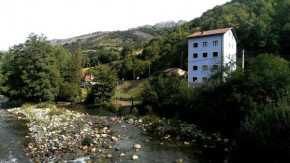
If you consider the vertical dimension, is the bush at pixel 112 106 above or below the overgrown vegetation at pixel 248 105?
below

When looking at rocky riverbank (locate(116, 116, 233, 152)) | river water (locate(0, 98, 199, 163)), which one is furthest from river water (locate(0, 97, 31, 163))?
rocky riverbank (locate(116, 116, 233, 152))

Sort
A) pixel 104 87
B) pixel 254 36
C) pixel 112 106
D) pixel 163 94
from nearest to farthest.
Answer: pixel 163 94 < pixel 112 106 < pixel 104 87 < pixel 254 36

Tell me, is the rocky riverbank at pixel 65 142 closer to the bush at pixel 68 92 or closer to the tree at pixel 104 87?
the tree at pixel 104 87

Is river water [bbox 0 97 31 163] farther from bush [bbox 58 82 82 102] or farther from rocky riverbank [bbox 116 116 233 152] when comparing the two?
bush [bbox 58 82 82 102]

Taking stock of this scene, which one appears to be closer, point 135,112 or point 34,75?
point 135,112

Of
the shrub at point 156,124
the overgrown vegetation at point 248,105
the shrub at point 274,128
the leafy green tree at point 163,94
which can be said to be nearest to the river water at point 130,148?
the shrub at point 156,124

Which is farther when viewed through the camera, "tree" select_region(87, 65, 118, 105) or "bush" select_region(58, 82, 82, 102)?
"bush" select_region(58, 82, 82, 102)

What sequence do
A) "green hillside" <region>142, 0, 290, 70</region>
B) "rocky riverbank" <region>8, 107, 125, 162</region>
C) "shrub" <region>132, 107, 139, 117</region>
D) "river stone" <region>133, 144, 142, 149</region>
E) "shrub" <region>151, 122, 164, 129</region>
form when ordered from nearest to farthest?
"rocky riverbank" <region>8, 107, 125, 162</region>, "river stone" <region>133, 144, 142, 149</region>, "shrub" <region>151, 122, 164, 129</region>, "shrub" <region>132, 107, 139, 117</region>, "green hillside" <region>142, 0, 290, 70</region>

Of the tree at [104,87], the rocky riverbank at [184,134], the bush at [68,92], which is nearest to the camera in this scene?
the rocky riverbank at [184,134]

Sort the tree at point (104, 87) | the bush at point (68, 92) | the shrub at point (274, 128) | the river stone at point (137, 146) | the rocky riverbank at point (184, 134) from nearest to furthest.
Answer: the shrub at point (274, 128) < the river stone at point (137, 146) < the rocky riverbank at point (184, 134) < the tree at point (104, 87) < the bush at point (68, 92)

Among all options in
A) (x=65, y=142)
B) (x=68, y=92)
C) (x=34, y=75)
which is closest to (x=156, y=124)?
(x=65, y=142)

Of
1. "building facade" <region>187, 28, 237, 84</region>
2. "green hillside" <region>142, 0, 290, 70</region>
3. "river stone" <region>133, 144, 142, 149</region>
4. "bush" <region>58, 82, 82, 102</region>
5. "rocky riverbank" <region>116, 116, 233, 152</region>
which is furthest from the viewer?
"green hillside" <region>142, 0, 290, 70</region>

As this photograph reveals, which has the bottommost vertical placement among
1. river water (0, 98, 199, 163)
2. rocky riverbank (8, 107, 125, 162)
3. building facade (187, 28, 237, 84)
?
river water (0, 98, 199, 163)

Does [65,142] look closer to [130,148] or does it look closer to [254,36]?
[130,148]
